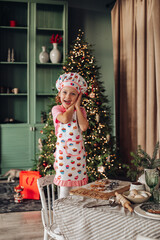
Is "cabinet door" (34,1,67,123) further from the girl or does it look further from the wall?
the girl

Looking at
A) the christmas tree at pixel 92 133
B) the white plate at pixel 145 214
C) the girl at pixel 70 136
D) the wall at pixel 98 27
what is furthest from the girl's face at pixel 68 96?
the wall at pixel 98 27

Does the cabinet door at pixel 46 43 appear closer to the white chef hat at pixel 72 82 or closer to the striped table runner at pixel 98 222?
the white chef hat at pixel 72 82

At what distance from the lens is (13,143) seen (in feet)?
15.1

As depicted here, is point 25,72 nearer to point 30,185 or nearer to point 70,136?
point 30,185

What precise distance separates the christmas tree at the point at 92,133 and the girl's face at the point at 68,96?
1508mm

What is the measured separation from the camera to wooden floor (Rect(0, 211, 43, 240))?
249 cm

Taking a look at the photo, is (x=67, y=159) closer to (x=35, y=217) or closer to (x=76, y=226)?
(x=76, y=226)

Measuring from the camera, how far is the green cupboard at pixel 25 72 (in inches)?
181

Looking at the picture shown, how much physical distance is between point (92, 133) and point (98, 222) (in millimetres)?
→ 2540

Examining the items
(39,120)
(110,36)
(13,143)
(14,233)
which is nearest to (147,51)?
(110,36)

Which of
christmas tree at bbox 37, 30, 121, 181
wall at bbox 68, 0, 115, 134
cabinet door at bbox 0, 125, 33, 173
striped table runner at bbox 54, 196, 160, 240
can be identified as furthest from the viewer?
wall at bbox 68, 0, 115, 134

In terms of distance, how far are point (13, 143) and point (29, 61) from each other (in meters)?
1.30

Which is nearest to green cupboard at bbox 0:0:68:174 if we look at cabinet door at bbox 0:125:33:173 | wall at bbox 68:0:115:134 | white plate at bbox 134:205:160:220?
cabinet door at bbox 0:125:33:173

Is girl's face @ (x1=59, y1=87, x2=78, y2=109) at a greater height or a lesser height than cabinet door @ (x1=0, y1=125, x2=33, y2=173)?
greater
